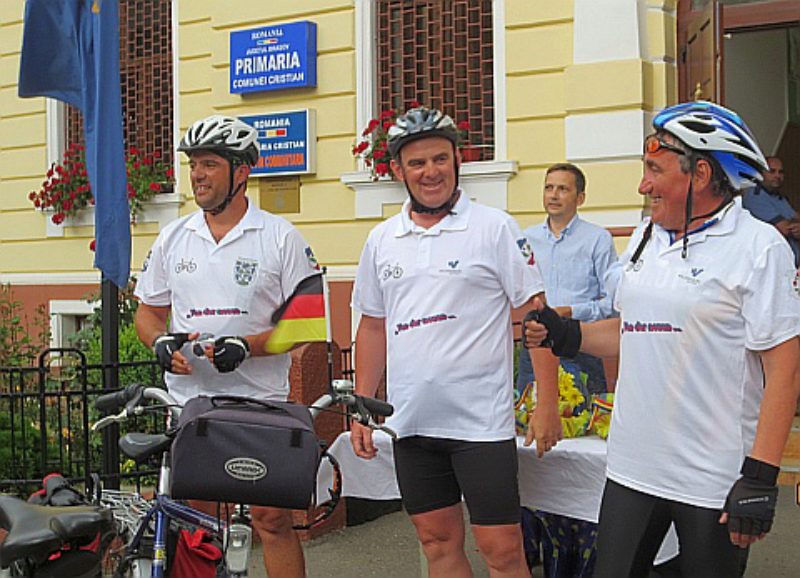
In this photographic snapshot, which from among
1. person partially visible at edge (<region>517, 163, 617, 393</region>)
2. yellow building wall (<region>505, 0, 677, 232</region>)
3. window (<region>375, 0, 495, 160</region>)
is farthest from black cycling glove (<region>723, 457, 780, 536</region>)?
window (<region>375, 0, 495, 160</region>)

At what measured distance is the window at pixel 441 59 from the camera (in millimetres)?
9883

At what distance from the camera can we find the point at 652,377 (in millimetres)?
3477

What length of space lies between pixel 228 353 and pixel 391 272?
0.68 meters

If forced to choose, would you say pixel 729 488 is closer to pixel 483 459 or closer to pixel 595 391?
pixel 483 459

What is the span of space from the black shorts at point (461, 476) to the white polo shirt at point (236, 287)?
0.64 meters

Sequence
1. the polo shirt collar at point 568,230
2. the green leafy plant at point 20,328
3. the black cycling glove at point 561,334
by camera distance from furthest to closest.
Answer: the green leafy plant at point 20,328 < the polo shirt collar at point 568,230 < the black cycling glove at point 561,334

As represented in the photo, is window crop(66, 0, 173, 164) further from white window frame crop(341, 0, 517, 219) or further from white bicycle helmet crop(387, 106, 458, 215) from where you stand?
white bicycle helmet crop(387, 106, 458, 215)

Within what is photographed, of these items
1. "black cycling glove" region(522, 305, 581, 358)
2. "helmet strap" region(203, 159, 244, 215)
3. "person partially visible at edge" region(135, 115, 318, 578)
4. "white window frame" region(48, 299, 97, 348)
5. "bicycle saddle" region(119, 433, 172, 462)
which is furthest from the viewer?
"white window frame" region(48, 299, 97, 348)

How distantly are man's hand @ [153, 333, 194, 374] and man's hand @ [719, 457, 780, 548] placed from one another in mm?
2033

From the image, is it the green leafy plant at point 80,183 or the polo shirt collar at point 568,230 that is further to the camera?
the green leafy plant at point 80,183

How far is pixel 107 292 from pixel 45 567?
3.52m

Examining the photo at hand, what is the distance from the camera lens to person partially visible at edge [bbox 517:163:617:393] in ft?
20.4

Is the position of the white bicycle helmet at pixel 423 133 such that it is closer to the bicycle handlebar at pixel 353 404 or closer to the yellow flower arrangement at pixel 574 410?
the bicycle handlebar at pixel 353 404

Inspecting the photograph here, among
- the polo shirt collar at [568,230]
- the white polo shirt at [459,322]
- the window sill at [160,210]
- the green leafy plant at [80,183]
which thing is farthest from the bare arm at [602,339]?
the green leafy plant at [80,183]
